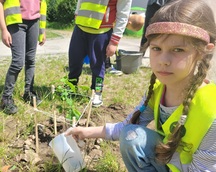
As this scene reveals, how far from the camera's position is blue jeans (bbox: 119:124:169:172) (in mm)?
1467

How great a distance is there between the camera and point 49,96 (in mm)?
2727

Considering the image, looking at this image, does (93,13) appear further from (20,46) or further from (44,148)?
(44,148)

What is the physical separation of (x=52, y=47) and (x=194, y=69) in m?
4.40

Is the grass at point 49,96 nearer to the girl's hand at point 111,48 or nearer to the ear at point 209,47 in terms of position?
the girl's hand at point 111,48

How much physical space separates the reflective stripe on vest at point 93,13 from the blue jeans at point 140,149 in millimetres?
1348

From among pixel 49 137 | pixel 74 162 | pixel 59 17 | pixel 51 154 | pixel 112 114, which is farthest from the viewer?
pixel 59 17

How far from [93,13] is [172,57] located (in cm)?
153

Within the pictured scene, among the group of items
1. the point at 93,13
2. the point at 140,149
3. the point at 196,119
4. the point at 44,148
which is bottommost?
the point at 44,148

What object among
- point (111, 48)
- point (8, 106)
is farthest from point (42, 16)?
point (8, 106)

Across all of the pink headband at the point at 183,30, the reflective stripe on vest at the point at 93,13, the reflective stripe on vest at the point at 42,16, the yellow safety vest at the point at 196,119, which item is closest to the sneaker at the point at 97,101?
the reflective stripe on vest at the point at 93,13

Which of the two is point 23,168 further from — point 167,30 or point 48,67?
point 48,67

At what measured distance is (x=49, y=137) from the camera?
2059 millimetres

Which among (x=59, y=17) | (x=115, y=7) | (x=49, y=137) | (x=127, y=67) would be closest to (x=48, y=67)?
(x=127, y=67)

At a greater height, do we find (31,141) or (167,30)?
(167,30)
